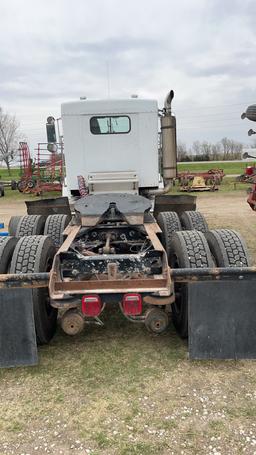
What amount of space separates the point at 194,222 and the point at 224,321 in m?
2.22

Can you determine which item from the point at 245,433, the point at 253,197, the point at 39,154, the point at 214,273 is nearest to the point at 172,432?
the point at 245,433

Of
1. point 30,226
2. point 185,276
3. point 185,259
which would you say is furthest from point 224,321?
point 30,226

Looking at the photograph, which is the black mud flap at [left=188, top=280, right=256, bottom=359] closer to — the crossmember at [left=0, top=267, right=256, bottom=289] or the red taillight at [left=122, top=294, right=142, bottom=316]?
the crossmember at [left=0, top=267, right=256, bottom=289]

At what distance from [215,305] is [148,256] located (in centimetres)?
67

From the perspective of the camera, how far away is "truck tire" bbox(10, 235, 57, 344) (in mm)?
3311

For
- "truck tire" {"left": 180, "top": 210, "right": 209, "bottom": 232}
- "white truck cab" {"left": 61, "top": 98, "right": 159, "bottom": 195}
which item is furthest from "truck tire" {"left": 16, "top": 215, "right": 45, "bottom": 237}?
Answer: "truck tire" {"left": 180, "top": 210, "right": 209, "bottom": 232}

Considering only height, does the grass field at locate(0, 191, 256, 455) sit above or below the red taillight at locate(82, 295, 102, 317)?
below

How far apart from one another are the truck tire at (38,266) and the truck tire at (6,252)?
150 millimetres

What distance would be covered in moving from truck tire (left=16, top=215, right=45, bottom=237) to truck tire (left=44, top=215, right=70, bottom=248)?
0.33 feet

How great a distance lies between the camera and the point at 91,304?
2934 mm

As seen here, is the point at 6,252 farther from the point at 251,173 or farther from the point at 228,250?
the point at 251,173

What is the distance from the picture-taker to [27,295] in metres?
3.05

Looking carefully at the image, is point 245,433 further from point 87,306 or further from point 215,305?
point 87,306

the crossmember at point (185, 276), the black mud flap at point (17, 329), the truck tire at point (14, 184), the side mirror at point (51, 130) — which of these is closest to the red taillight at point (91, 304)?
the crossmember at point (185, 276)
